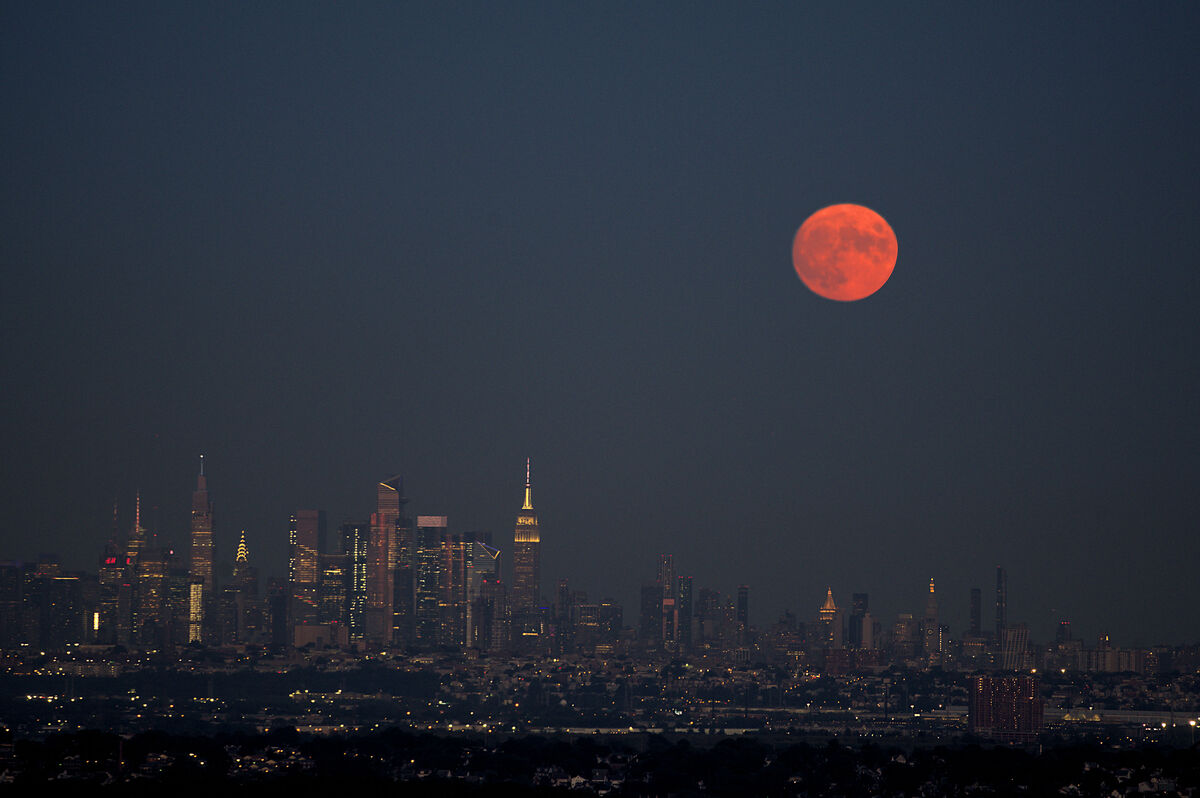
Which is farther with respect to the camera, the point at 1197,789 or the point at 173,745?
the point at 173,745

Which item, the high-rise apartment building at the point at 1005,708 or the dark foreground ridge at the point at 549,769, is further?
the high-rise apartment building at the point at 1005,708

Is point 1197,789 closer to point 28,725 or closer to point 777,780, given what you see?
point 777,780

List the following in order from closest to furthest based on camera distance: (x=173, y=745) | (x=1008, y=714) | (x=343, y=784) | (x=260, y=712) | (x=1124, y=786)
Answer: (x=343, y=784) → (x=1124, y=786) → (x=173, y=745) → (x=1008, y=714) → (x=260, y=712)

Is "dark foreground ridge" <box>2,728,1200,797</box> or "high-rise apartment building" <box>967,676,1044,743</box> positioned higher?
"dark foreground ridge" <box>2,728,1200,797</box>

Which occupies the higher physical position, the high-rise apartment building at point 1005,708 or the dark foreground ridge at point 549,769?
the dark foreground ridge at point 549,769

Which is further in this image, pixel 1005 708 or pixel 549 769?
pixel 1005 708

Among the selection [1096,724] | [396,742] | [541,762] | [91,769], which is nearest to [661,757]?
[541,762]

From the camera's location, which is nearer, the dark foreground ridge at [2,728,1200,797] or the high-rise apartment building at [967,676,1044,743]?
the dark foreground ridge at [2,728,1200,797]

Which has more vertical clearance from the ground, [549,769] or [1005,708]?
[549,769]
